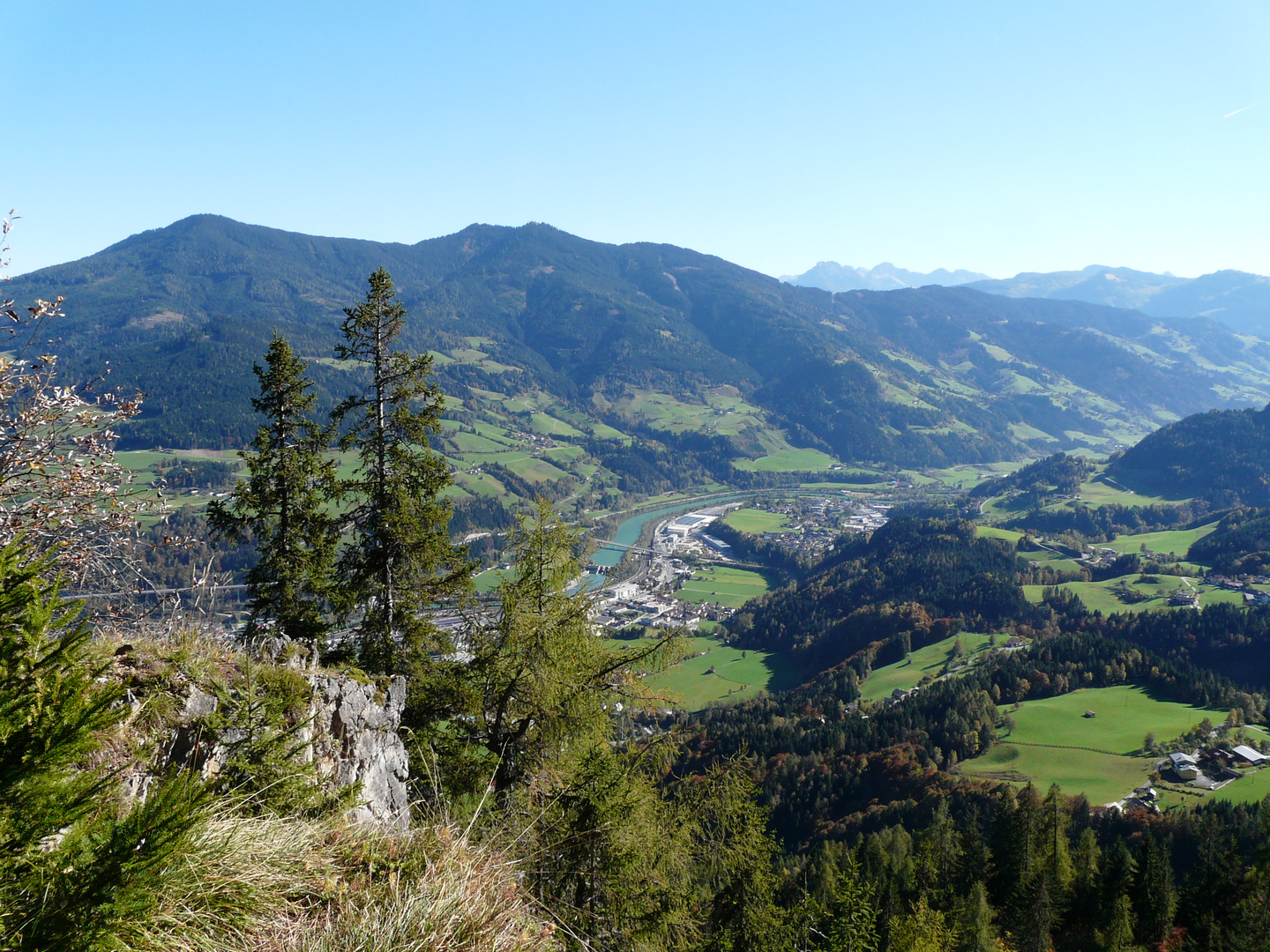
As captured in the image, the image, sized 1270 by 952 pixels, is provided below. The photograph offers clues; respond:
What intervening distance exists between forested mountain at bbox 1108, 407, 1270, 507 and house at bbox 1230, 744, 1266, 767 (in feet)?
422

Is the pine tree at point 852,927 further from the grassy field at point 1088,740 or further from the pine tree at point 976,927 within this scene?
the grassy field at point 1088,740

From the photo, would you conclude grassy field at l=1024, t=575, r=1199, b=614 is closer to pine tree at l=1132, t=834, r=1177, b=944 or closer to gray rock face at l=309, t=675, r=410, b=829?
pine tree at l=1132, t=834, r=1177, b=944

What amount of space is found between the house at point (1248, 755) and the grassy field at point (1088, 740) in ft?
17.1

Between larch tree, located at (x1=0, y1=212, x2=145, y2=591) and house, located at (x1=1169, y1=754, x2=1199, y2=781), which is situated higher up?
larch tree, located at (x1=0, y1=212, x2=145, y2=591)

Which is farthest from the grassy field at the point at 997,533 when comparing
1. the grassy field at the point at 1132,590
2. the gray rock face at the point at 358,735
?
the gray rock face at the point at 358,735

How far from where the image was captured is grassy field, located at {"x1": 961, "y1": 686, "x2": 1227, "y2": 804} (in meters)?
50.2

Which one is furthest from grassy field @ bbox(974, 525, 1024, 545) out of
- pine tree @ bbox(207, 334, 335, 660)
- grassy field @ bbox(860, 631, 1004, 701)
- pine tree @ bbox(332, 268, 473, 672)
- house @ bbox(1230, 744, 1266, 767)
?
pine tree @ bbox(207, 334, 335, 660)

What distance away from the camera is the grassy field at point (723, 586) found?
101 meters

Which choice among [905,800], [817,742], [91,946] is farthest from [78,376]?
[91,946]

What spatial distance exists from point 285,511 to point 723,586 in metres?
99.0

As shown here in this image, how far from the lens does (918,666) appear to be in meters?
78.1

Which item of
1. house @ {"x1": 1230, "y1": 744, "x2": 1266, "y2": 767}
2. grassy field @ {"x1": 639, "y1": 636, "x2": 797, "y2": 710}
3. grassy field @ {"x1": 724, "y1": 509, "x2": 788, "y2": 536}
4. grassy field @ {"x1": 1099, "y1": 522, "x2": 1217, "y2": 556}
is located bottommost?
grassy field @ {"x1": 639, "y1": 636, "x2": 797, "y2": 710}

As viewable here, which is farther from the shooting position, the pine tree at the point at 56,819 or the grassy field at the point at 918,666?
the grassy field at the point at 918,666

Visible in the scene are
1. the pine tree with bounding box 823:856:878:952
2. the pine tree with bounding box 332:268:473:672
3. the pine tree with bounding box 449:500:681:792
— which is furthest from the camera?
the pine tree with bounding box 823:856:878:952
